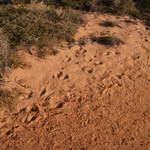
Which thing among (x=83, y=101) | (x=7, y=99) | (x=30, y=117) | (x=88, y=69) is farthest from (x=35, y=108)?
(x=88, y=69)

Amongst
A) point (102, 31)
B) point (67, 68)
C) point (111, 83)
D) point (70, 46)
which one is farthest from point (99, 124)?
point (102, 31)

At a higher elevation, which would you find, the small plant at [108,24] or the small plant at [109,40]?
the small plant at [108,24]

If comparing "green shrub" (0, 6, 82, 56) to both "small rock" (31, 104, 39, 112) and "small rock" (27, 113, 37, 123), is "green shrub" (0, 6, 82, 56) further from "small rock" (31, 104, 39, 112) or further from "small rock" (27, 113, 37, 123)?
"small rock" (27, 113, 37, 123)

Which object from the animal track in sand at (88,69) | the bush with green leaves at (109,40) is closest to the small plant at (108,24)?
the bush with green leaves at (109,40)

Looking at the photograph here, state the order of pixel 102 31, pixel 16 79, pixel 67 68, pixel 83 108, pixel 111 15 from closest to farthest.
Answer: pixel 83 108
pixel 16 79
pixel 67 68
pixel 102 31
pixel 111 15

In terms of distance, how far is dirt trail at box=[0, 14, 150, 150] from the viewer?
3.06 metres

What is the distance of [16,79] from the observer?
4008mm

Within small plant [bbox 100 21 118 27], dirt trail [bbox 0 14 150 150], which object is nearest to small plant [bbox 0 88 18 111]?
dirt trail [bbox 0 14 150 150]

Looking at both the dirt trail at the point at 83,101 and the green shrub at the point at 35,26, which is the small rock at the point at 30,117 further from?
the green shrub at the point at 35,26

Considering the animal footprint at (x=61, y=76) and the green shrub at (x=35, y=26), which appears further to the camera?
the green shrub at (x=35, y=26)

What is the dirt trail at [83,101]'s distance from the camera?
3059 millimetres

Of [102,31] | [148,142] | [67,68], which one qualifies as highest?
[102,31]

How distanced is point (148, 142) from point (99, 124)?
78 centimetres

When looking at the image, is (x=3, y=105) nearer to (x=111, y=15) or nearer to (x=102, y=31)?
(x=102, y=31)
